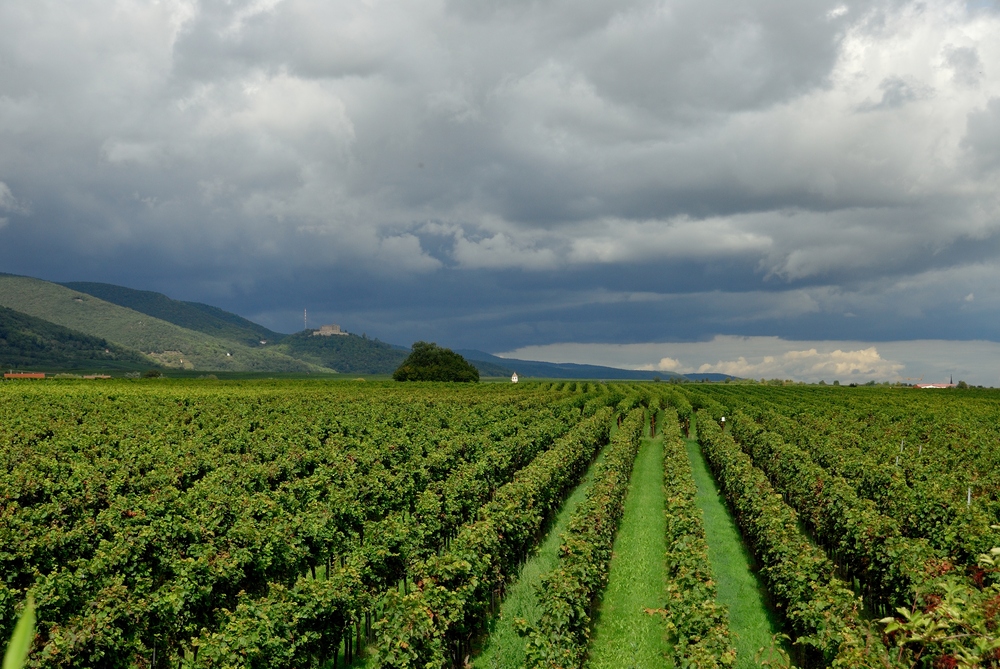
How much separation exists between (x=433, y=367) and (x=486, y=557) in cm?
12550

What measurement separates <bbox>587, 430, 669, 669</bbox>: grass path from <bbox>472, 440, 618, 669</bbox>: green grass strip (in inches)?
62.9

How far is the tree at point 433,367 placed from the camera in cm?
13812

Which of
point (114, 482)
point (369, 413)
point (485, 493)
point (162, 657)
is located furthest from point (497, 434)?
point (162, 657)

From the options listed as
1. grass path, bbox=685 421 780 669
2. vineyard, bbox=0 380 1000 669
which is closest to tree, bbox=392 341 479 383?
vineyard, bbox=0 380 1000 669

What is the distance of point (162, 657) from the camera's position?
1334 centimetres

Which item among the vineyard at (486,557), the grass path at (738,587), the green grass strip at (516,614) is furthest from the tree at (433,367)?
the green grass strip at (516,614)

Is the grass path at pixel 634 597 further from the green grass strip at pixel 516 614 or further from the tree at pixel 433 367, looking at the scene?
the tree at pixel 433 367

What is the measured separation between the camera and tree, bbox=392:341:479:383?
453 ft

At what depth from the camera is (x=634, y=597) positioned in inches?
695

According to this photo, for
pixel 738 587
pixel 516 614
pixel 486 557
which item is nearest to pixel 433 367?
pixel 738 587

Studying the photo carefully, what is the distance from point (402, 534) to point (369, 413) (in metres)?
32.9

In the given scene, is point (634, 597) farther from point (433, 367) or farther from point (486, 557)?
point (433, 367)

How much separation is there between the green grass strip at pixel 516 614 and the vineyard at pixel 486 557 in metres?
0.09

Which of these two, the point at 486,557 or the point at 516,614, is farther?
the point at 516,614
